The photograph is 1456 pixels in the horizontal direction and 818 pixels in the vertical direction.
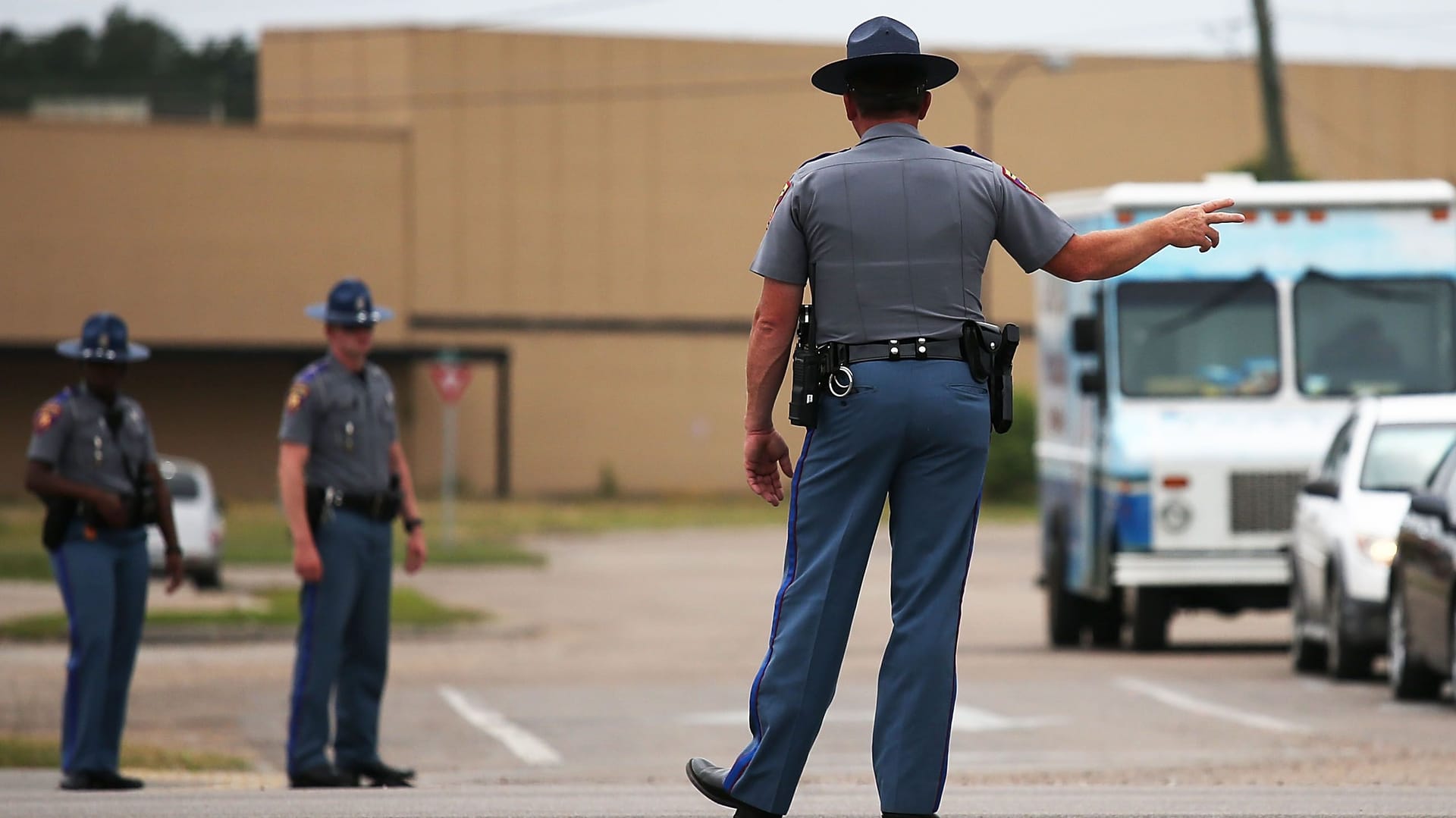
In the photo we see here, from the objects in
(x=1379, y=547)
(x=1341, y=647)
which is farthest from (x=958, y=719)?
(x=1379, y=547)

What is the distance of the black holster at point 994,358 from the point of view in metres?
5.88

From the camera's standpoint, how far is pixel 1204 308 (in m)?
17.9

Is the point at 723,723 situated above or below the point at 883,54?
below

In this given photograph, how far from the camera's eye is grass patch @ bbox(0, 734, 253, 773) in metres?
11.5

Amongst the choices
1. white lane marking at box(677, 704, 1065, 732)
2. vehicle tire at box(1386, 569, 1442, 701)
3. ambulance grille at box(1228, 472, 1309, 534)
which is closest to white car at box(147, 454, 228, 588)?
ambulance grille at box(1228, 472, 1309, 534)

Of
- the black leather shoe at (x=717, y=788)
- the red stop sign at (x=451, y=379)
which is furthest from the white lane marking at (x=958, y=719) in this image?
the red stop sign at (x=451, y=379)

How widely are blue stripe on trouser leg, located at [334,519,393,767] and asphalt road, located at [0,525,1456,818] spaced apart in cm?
57

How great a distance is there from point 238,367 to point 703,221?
12.1 m

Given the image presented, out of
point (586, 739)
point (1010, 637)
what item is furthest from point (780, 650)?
point (1010, 637)

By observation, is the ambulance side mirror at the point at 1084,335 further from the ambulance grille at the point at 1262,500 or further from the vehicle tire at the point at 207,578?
the vehicle tire at the point at 207,578

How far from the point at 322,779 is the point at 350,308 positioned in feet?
6.24

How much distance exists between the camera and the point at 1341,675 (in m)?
15.2

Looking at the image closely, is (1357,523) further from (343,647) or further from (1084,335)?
(343,647)

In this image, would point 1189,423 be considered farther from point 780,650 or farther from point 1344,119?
point 1344,119
